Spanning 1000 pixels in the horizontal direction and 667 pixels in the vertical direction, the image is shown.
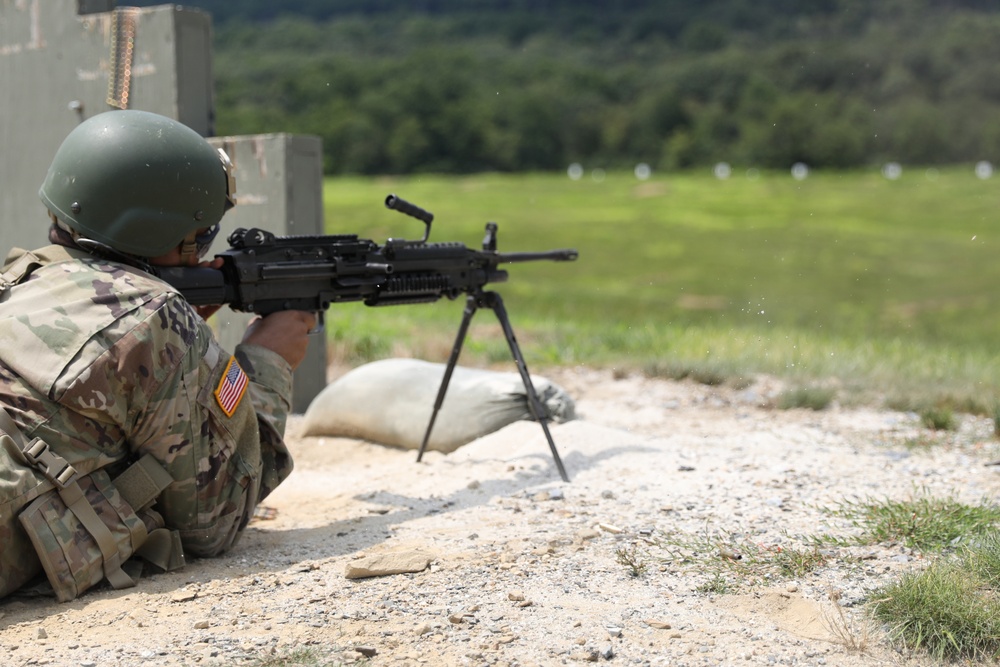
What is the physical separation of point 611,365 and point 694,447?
2.22m

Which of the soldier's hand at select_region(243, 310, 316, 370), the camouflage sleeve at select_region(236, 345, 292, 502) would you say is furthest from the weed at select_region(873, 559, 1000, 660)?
the soldier's hand at select_region(243, 310, 316, 370)

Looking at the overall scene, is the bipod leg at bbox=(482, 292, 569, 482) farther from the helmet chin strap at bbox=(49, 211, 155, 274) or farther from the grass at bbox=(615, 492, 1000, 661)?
the helmet chin strap at bbox=(49, 211, 155, 274)

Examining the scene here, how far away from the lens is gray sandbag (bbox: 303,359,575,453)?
5.25 meters

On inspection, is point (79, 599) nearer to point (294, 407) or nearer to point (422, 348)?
point (294, 407)

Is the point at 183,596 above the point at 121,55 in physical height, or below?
below

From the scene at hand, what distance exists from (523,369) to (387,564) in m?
1.42

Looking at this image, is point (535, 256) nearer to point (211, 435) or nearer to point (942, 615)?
point (211, 435)

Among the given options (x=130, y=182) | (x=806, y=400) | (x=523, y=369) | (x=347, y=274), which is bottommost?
(x=806, y=400)

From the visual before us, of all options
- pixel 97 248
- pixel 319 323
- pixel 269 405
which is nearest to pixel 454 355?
pixel 319 323

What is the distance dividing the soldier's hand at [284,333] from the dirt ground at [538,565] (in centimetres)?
68

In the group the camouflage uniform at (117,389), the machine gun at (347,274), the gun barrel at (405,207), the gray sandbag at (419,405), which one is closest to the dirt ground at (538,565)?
the gray sandbag at (419,405)

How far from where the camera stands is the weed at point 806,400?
6059mm

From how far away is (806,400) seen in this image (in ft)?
19.9

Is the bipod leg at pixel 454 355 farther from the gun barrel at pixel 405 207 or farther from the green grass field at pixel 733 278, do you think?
the green grass field at pixel 733 278
